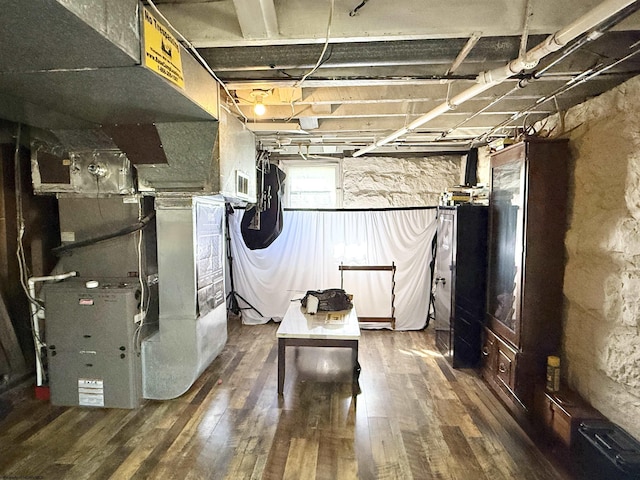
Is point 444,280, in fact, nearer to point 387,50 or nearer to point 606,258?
point 606,258

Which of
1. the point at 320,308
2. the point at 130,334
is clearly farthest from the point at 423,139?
the point at 130,334

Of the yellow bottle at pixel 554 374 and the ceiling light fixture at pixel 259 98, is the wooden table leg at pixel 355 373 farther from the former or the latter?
the ceiling light fixture at pixel 259 98

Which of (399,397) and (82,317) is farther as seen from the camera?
(399,397)

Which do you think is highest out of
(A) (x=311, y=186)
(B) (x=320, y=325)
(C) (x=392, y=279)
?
(A) (x=311, y=186)

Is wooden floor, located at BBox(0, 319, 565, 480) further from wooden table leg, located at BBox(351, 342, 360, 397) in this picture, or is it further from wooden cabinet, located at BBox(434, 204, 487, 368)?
wooden cabinet, located at BBox(434, 204, 487, 368)

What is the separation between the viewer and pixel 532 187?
91.0 inches

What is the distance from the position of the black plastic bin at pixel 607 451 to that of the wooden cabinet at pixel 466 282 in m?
1.27

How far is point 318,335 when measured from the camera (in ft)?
8.71

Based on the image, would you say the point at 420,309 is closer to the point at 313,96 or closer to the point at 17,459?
the point at 313,96

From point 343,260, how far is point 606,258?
2.89 metres

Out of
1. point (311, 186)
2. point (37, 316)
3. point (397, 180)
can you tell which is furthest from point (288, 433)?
point (397, 180)

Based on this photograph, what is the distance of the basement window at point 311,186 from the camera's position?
480 centimetres

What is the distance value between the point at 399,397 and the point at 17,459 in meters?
2.62

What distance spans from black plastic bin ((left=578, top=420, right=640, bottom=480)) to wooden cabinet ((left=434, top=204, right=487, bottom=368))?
1270 mm
